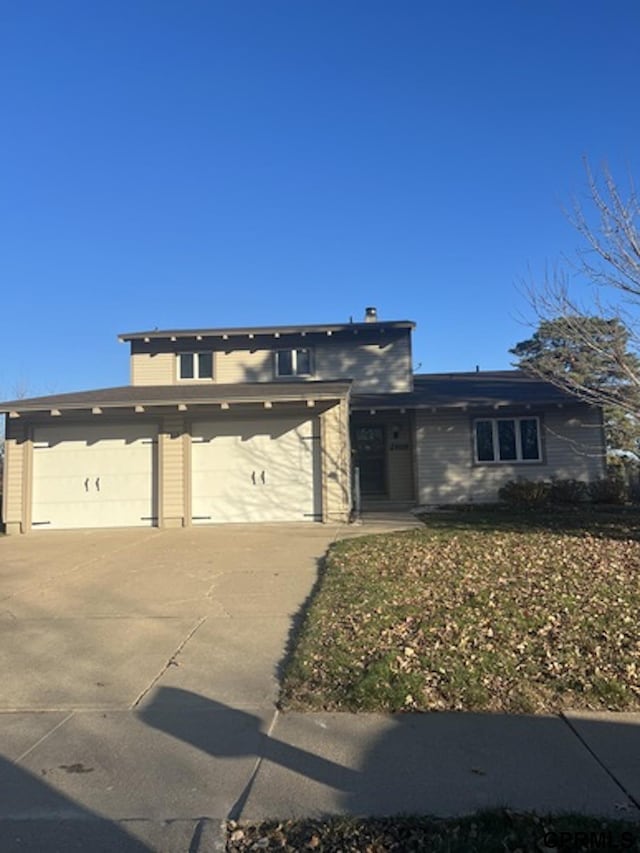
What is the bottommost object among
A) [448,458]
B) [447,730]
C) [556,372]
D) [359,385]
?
[447,730]

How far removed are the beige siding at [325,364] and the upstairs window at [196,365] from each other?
9.5 inches

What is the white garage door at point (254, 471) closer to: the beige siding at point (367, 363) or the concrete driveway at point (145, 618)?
the concrete driveway at point (145, 618)

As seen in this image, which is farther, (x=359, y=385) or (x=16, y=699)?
(x=359, y=385)

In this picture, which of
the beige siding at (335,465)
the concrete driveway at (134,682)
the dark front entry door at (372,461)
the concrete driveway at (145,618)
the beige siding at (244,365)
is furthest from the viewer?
the beige siding at (244,365)

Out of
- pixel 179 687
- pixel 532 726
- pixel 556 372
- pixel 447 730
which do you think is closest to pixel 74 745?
pixel 179 687

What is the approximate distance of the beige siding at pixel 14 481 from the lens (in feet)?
46.2

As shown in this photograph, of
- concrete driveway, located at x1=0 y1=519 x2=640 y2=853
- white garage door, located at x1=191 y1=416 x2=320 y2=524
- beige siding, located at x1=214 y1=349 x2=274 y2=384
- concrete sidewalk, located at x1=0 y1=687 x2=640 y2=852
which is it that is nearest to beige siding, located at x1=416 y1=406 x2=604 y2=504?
white garage door, located at x1=191 y1=416 x2=320 y2=524

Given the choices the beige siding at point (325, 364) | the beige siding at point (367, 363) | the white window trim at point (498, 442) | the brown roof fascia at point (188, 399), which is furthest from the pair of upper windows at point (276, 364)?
the brown roof fascia at point (188, 399)

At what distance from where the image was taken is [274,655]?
5.50 m

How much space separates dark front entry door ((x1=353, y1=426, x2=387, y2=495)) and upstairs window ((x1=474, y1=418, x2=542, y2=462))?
2.89 metres

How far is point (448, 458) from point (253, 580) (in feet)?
35.8

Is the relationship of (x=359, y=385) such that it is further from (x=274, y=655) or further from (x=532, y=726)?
(x=532, y=726)

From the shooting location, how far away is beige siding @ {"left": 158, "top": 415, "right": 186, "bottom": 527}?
14.0 m

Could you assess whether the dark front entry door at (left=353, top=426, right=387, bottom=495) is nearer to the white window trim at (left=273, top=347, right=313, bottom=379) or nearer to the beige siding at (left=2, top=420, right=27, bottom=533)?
the white window trim at (left=273, top=347, right=313, bottom=379)
